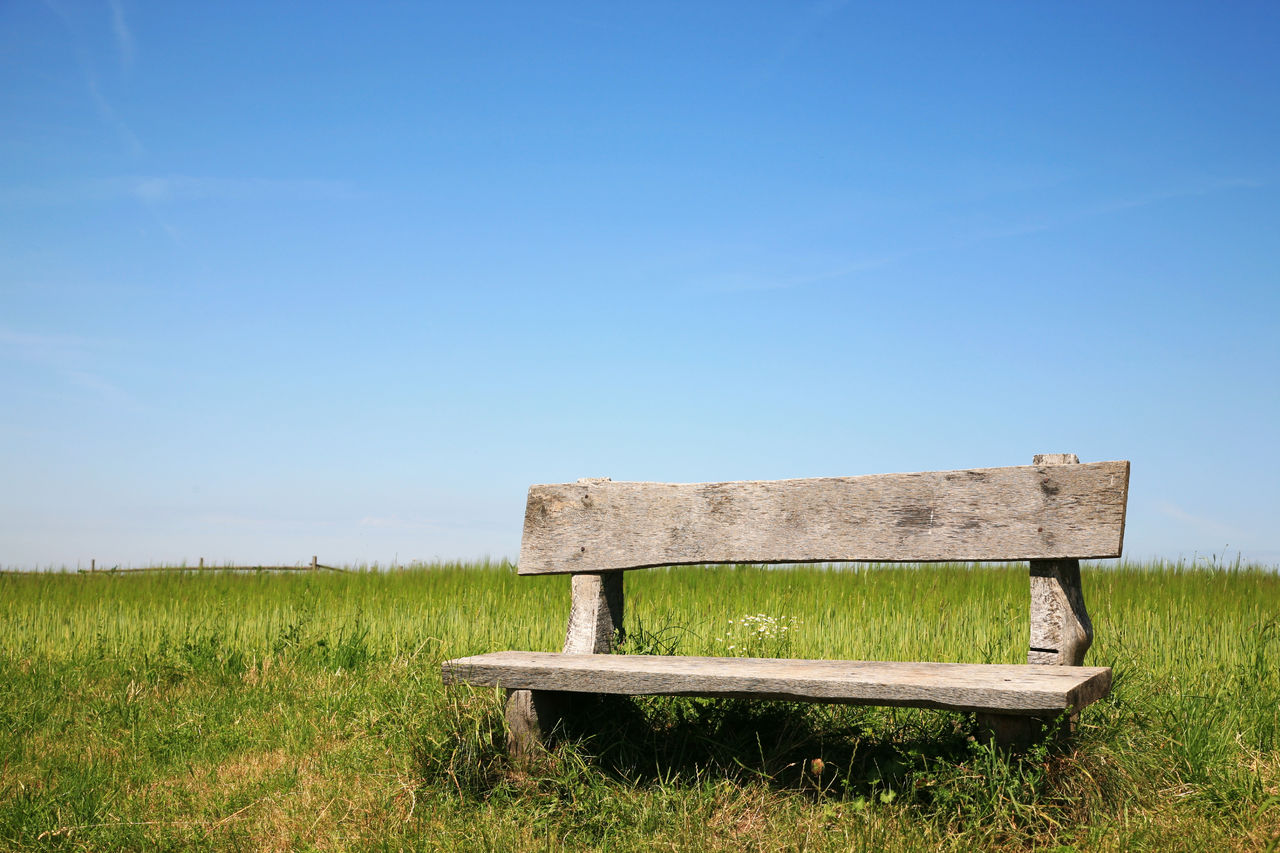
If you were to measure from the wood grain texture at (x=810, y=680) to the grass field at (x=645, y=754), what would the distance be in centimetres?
31

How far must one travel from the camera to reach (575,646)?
4.25 metres

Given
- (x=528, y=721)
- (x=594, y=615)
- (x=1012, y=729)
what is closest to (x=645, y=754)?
(x=528, y=721)

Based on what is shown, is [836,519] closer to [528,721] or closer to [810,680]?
[810,680]

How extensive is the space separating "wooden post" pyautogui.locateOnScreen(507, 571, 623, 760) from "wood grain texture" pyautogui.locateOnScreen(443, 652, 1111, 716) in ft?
0.58

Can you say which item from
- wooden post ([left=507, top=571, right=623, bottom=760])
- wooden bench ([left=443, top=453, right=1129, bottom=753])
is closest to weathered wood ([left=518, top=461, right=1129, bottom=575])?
wooden bench ([left=443, top=453, right=1129, bottom=753])

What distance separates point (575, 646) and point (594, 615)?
0.16m

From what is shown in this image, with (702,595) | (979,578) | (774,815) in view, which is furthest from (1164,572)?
(774,815)

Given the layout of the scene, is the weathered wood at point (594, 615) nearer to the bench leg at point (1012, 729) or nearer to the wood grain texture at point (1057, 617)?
the bench leg at point (1012, 729)

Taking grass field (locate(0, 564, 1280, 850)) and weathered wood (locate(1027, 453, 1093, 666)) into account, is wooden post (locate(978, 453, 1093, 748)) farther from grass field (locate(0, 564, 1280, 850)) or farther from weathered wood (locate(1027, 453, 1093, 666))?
grass field (locate(0, 564, 1280, 850))

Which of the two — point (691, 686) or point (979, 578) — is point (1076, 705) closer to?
point (691, 686)

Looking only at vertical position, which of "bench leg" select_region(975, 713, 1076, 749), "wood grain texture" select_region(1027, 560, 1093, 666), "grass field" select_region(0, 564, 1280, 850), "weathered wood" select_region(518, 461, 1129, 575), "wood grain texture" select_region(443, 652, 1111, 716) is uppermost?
"weathered wood" select_region(518, 461, 1129, 575)

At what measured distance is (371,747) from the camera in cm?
432

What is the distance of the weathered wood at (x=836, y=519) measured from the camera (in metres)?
3.60

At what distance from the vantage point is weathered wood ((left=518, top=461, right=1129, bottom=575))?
11.8ft
